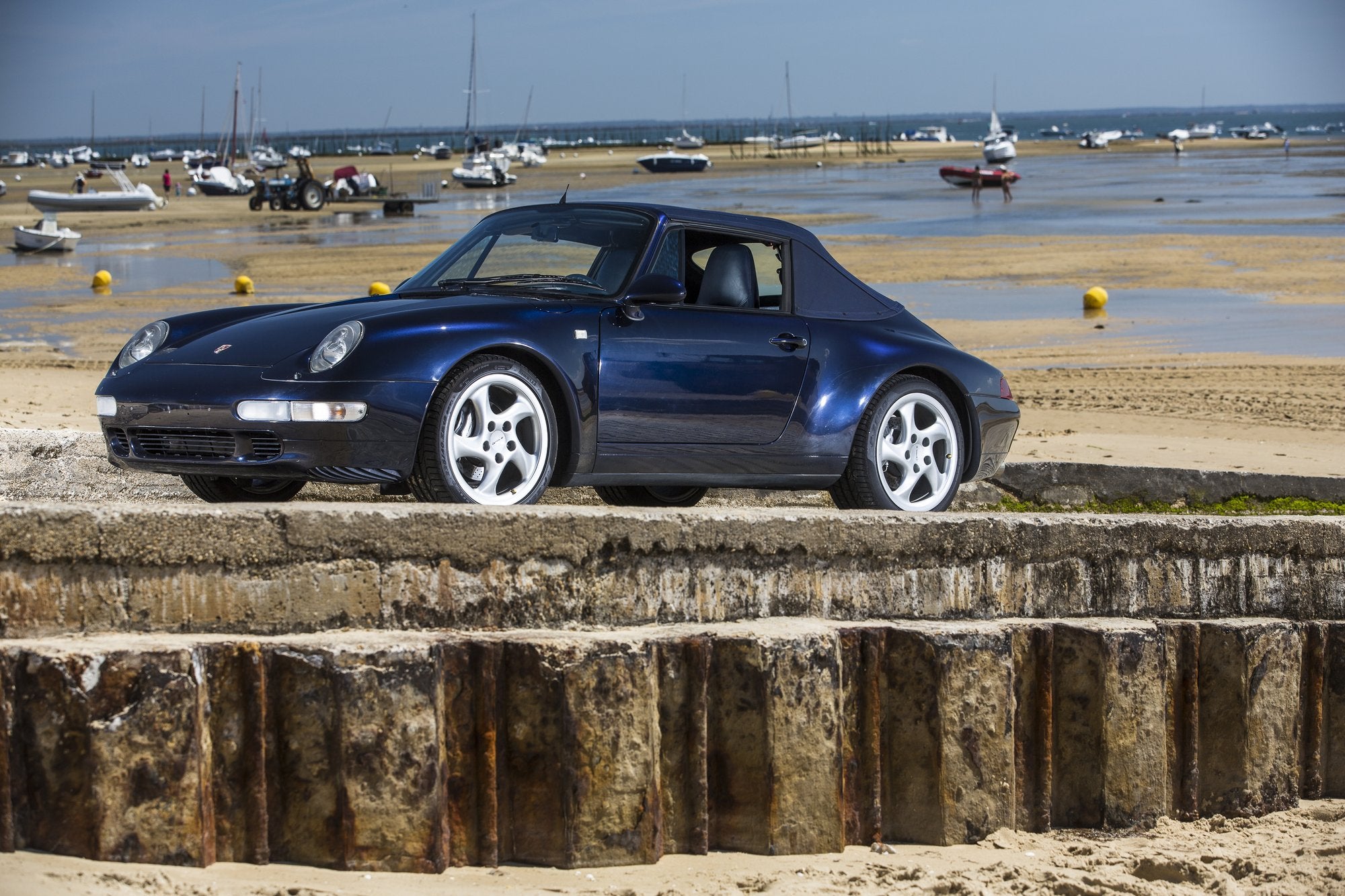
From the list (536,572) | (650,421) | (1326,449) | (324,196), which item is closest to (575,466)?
(650,421)

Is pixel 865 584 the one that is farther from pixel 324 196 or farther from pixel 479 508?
pixel 324 196

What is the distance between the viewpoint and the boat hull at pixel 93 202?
56.2 meters

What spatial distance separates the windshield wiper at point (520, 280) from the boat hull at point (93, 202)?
5420 centimetres

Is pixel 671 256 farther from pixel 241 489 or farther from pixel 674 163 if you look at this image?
pixel 674 163

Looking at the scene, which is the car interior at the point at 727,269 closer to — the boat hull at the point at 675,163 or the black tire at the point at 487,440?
the black tire at the point at 487,440

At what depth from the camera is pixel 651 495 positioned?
7516mm

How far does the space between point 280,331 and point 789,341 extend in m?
2.15

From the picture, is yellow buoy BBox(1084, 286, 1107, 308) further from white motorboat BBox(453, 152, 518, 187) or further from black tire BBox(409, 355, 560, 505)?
white motorboat BBox(453, 152, 518, 187)

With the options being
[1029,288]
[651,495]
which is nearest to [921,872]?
[651,495]

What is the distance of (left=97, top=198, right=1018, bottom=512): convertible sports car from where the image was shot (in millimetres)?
5656

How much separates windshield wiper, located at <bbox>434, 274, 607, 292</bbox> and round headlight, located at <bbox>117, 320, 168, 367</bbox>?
118 centimetres

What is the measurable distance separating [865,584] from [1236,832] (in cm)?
178

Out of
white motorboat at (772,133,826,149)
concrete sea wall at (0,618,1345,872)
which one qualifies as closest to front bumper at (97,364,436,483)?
concrete sea wall at (0,618,1345,872)

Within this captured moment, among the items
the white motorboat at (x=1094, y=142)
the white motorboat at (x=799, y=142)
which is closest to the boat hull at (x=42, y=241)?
the white motorboat at (x=799, y=142)
